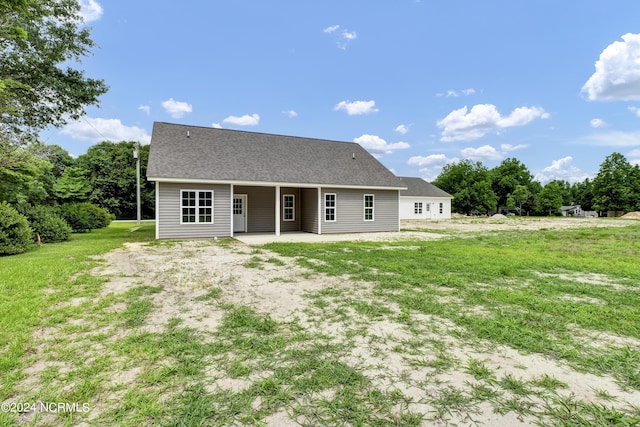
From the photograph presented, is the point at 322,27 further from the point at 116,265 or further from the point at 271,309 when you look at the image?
the point at 271,309

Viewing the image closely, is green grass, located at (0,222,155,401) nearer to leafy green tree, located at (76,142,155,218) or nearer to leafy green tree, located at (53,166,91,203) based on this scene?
leafy green tree, located at (76,142,155,218)

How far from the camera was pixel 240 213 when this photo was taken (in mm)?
16266

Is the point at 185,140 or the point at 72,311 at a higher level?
the point at 185,140

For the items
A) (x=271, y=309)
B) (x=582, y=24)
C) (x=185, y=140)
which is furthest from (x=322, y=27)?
(x=271, y=309)

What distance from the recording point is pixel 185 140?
15180mm

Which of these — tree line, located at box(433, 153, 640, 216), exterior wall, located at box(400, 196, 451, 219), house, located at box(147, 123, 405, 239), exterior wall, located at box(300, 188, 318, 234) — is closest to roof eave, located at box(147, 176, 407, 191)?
Answer: house, located at box(147, 123, 405, 239)

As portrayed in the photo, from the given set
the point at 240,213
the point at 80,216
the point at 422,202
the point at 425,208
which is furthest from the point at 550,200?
the point at 80,216

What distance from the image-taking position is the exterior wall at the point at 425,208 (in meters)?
34.2

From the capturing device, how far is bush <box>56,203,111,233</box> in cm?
1655

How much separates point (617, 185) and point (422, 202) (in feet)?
111

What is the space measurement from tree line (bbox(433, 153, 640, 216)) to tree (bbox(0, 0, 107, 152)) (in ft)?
145

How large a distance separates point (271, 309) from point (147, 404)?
2160mm

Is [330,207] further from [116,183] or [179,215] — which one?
[116,183]

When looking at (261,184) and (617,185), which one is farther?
(617,185)
